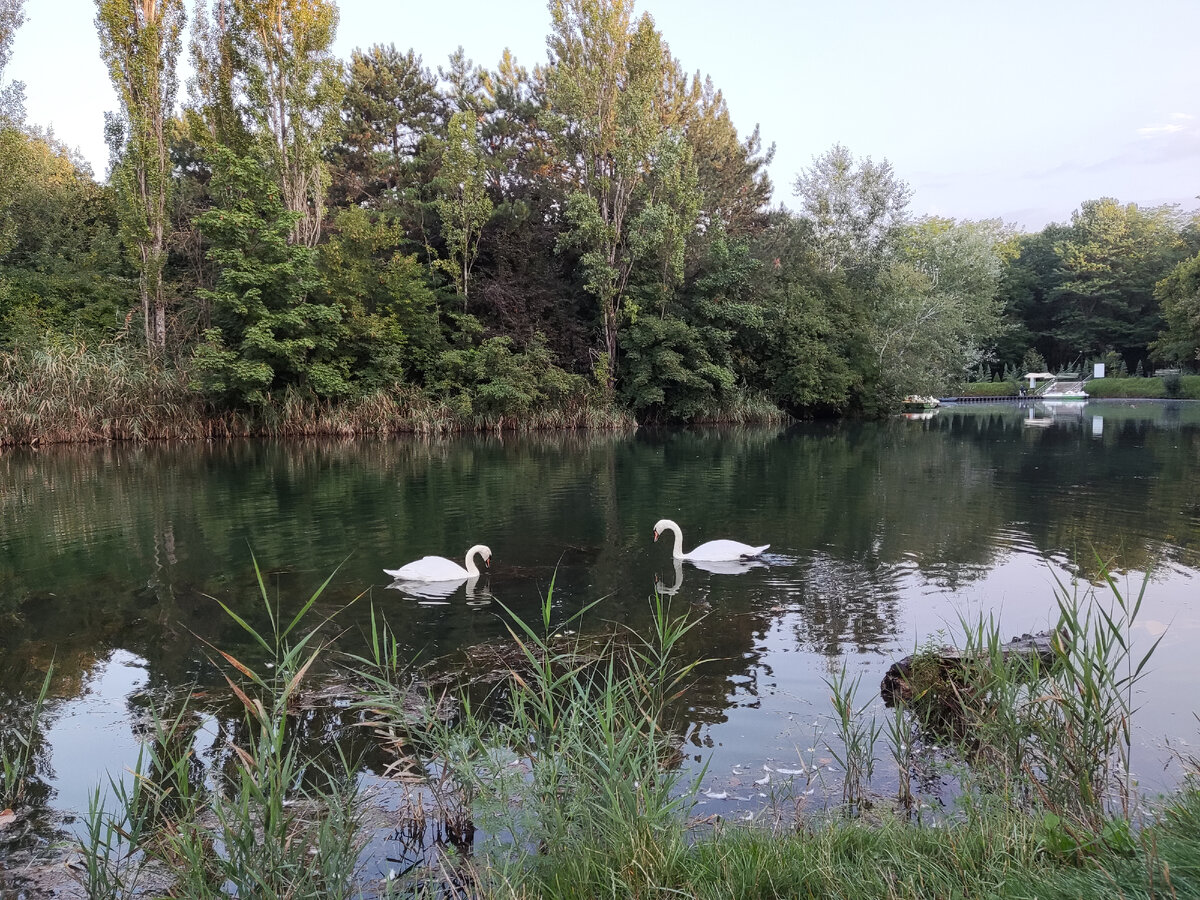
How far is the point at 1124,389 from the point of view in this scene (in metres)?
57.9

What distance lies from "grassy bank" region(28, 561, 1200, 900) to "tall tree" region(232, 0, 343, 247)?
28.9 metres

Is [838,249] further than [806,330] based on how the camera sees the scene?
Yes

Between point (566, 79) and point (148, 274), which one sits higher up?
point (566, 79)

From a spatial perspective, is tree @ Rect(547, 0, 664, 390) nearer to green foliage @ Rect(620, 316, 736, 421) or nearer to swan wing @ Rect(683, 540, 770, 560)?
green foliage @ Rect(620, 316, 736, 421)

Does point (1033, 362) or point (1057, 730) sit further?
point (1033, 362)

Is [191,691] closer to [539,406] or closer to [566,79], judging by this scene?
[539,406]

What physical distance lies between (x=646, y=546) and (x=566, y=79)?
27483 mm

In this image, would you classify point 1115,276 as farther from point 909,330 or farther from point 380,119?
point 380,119

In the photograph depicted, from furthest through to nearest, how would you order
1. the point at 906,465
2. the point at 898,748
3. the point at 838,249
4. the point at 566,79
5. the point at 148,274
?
the point at 838,249 → the point at 566,79 → the point at 148,274 → the point at 906,465 → the point at 898,748

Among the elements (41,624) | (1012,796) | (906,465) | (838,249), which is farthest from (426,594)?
(838,249)

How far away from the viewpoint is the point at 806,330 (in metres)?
38.3

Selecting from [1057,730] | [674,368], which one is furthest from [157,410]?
[1057,730]

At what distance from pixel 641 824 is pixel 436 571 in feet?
20.8

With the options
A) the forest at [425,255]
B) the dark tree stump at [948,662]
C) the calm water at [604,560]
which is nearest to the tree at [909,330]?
the forest at [425,255]
